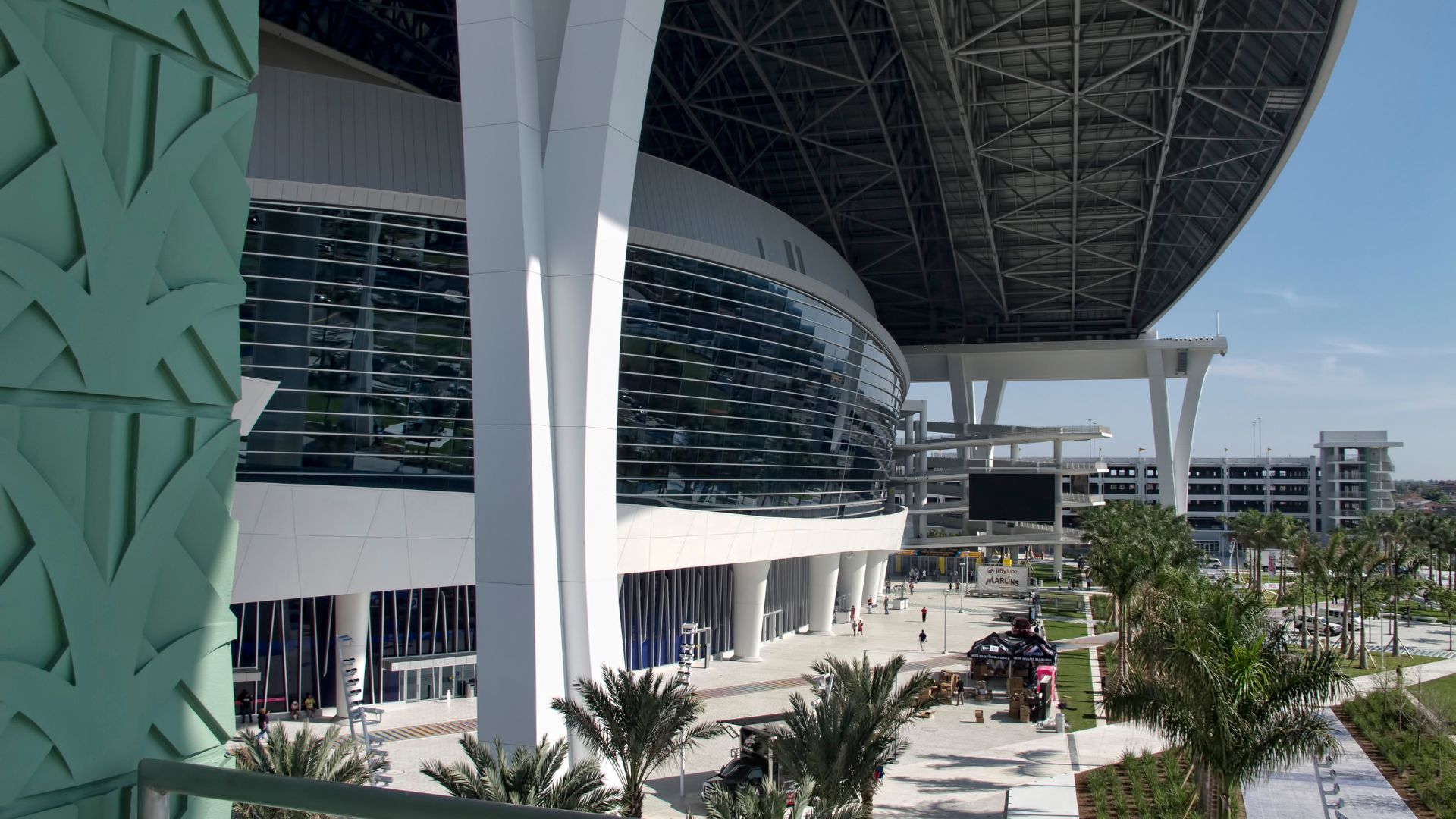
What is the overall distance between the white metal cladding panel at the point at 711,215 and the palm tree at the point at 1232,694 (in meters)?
20.5

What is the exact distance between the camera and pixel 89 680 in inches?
118

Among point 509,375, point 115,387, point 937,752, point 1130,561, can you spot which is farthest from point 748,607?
point 115,387

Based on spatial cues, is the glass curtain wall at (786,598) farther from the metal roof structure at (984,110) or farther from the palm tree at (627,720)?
the palm tree at (627,720)

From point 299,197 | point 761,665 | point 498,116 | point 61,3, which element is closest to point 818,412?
point 761,665

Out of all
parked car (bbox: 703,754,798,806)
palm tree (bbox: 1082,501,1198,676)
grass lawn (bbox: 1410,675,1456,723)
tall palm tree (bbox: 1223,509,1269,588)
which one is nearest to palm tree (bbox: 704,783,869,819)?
parked car (bbox: 703,754,798,806)

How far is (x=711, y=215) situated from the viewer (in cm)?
3838

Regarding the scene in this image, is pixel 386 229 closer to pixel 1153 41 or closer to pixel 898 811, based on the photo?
pixel 898 811

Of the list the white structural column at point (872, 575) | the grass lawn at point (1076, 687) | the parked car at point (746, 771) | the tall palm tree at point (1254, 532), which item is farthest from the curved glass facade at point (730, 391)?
the tall palm tree at point (1254, 532)

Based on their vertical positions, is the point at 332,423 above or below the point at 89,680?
above

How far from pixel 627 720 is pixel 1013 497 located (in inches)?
2399

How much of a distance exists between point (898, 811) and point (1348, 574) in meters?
29.5

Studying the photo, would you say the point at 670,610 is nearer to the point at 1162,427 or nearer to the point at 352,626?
the point at 352,626

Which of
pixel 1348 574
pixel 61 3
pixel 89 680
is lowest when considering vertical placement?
pixel 1348 574

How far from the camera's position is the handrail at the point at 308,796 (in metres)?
2.40
